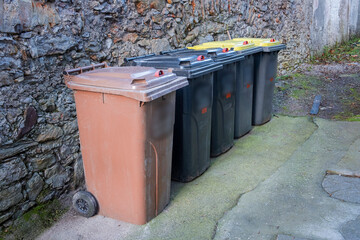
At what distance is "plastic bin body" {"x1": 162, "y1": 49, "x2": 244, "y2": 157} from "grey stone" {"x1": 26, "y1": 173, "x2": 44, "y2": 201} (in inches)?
80.8

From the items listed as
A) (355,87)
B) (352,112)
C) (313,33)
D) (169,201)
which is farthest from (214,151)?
(313,33)

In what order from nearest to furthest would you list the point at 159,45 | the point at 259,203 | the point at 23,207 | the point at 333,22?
the point at 23,207 → the point at 259,203 → the point at 159,45 → the point at 333,22

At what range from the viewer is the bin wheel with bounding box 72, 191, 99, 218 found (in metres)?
3.23

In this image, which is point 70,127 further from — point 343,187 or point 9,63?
point 343,187

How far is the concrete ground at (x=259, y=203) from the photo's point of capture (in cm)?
300

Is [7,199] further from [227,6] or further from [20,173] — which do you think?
[227,6]

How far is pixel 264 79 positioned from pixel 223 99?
53.9 inches

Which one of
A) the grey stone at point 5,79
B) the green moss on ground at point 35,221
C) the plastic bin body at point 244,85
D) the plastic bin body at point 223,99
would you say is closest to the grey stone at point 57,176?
the green moss on ground at point 35,221

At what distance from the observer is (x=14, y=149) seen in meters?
3.03

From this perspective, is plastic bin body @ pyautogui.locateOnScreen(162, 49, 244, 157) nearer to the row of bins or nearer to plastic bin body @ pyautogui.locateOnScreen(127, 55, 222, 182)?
the row of bins

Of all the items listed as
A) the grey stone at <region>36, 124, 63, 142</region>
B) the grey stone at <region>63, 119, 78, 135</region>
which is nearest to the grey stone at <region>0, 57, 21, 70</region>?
the grey stone at <region>36, 124, 63, 142</region>

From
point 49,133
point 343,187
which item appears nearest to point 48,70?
point 49,133

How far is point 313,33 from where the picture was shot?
10.5 metres

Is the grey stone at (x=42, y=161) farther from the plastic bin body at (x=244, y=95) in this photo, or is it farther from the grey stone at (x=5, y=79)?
the plastic bin body at (x=244, y=95)
